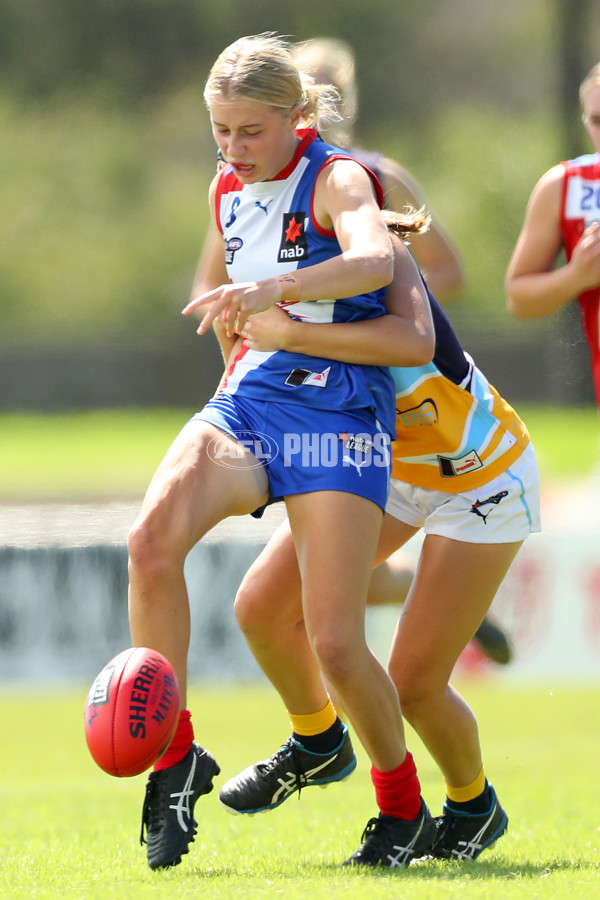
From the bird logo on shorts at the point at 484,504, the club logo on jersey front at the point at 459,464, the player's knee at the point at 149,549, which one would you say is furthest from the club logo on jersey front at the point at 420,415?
the player's knee at the point at 149,549

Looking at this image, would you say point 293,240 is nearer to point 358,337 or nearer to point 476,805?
point 358,337

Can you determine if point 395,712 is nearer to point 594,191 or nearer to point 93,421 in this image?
point 594,191

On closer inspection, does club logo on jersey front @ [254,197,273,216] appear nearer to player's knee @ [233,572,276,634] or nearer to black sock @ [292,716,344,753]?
player's knee @ [233,572,276,634]

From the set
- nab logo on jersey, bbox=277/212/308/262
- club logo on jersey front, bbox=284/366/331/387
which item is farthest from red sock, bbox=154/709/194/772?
nab logo on jersey, bbox=277/212/308/262

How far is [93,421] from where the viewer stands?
3183cm

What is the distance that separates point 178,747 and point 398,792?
565 millimetres

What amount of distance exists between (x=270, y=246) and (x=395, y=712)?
3.93 ft

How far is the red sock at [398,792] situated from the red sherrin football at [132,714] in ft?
2.01

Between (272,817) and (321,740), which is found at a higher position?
(321,740)

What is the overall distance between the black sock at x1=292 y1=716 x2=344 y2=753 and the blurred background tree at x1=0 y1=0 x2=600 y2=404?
31779 mm

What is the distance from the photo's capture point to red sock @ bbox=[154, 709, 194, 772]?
3.52 metres

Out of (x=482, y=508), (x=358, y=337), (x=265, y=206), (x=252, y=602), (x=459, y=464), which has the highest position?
(x=265, y=206)

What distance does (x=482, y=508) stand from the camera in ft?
12.9

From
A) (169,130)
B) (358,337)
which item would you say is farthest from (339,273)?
(169,130)
